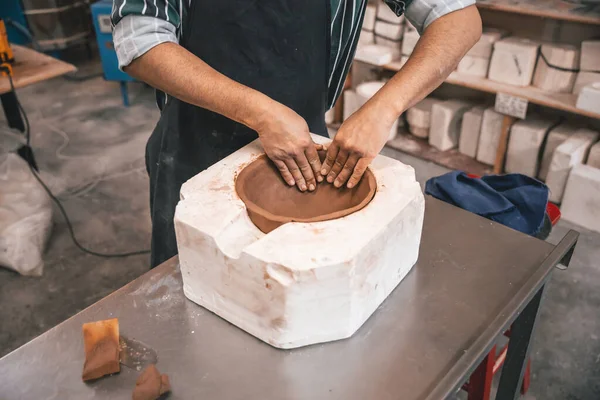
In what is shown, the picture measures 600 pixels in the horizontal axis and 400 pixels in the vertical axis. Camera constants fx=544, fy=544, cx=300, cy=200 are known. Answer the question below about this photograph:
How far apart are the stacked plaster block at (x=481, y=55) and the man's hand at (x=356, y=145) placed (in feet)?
7.20

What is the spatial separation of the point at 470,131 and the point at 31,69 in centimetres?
255

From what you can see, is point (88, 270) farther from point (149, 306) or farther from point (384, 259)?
point (384, 259)

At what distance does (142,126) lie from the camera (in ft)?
13.7

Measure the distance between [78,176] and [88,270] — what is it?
3.35 ft

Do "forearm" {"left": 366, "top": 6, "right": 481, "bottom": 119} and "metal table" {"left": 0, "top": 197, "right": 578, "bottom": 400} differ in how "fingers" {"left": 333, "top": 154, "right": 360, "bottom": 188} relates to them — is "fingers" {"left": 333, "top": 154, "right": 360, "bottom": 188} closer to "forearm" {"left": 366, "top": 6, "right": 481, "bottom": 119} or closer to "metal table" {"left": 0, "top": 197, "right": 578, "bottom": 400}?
"forearm" {"left": 366, "top": 6, "right": 481, "bottom": 119}

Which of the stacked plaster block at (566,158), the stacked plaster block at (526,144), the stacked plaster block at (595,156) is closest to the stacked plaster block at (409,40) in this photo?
the stacked plaster block at (526,144)

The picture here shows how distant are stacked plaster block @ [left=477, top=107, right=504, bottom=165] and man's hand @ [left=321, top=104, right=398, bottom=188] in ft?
7.28

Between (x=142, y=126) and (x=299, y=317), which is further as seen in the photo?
(x=142, y=126)

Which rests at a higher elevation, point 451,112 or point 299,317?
point 299,317

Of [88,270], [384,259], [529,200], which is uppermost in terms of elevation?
[384,259]

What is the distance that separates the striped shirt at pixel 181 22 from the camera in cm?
133

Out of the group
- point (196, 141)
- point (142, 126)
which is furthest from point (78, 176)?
point (196, 141)

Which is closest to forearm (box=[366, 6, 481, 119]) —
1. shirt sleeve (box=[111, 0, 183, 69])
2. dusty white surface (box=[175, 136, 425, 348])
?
dusty white surface (box=[175, 136, 425, 348])

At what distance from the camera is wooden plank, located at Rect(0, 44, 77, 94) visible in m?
2.51
